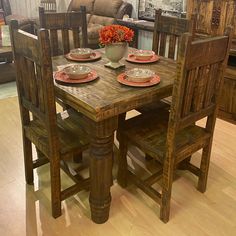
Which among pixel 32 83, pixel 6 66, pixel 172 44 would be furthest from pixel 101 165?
pixel 6 66

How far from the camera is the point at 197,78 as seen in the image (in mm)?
1480

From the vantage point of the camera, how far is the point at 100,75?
1.84 metres

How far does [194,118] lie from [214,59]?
327 millimetres

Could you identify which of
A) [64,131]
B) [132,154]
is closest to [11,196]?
[64,131]

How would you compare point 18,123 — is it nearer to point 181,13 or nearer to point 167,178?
point 167,178

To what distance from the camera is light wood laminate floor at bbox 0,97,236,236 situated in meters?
1.73

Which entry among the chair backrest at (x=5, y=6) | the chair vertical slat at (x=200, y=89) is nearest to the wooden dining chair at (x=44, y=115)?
the chair vertical slat at (x=200, y=89)

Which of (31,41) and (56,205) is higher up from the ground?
(31,41)

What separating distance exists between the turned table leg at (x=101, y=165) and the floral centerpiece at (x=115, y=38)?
56cm

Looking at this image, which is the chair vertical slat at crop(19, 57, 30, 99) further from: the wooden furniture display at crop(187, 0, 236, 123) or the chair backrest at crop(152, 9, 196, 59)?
the wooden furniture display at crop(187, 0, 236, 123)

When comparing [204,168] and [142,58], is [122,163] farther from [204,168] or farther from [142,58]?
[142,58]

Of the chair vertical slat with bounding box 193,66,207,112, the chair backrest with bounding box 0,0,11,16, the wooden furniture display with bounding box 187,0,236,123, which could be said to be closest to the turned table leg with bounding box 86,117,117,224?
the chair vertical slat with bounding box 193,66,207,112

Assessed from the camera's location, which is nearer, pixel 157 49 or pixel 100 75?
pixel 100 75

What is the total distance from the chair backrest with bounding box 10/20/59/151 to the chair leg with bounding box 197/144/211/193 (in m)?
0.95
